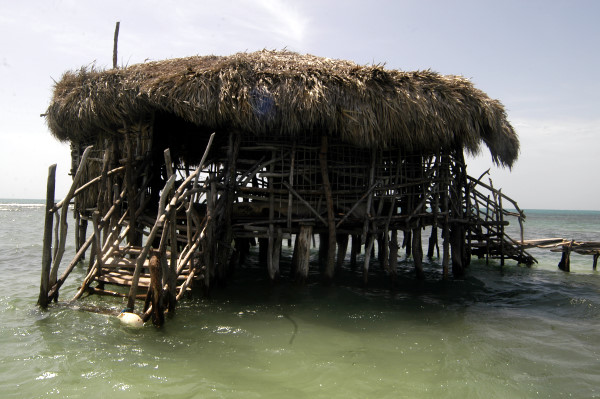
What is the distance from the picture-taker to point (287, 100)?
7902 mm

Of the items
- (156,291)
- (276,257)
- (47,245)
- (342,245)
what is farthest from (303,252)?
(47,245)

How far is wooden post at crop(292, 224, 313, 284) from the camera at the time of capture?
8477 millimetres

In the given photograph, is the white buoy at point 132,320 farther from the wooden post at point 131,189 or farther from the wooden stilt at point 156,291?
the wooden post at point 131,189

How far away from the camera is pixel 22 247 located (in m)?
14.9

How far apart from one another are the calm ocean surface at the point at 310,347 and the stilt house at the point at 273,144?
106 cm

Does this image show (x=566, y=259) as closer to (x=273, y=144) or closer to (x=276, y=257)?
(x=276, y=257)

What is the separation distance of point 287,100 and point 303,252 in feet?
10.0

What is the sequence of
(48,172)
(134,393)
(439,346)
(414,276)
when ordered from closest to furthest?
1. (134,393)
2. (439,346)
3. (48,172)
4. (414,276)

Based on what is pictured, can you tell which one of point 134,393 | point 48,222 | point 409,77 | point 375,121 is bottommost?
point 134,393

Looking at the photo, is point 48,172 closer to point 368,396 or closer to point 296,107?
point 296,107

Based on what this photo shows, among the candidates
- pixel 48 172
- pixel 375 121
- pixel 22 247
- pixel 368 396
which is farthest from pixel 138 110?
pixel 22 247

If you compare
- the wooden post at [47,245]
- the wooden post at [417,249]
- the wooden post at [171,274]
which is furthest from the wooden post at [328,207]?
the wooden post at [47,245]

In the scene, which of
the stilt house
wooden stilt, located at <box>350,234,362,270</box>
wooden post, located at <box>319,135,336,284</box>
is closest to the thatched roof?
the stilt house

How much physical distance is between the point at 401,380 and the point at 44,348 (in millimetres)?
4369
